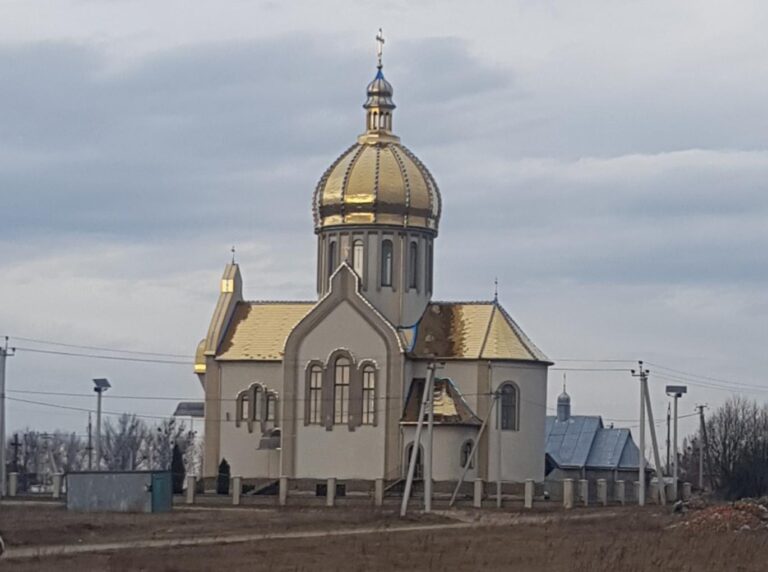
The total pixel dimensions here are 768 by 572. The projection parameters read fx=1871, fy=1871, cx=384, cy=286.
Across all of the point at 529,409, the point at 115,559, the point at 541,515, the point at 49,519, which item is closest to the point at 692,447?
the point at 529,409

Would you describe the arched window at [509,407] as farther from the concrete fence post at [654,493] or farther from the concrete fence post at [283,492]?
the concrete fence post at [283,492]

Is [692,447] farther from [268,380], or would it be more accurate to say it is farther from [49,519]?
[49,519]

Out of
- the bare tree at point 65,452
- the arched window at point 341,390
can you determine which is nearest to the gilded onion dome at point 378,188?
the arched window at point 341,390

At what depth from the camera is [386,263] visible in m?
65.2

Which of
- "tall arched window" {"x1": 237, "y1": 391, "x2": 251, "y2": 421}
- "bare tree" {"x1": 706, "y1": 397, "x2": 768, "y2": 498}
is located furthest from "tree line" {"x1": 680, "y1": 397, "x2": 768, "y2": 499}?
"tall arched window" {"x1": 237, "y1": 391, "x2": 251, "y2": 421}

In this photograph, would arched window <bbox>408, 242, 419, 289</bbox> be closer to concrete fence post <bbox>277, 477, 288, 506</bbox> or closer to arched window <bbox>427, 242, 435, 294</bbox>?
arched window <bbox>427, 242, 435, 294</bbox>

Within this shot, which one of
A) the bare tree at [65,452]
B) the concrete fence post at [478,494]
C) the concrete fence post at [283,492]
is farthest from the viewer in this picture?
the bare tree at [65,452]

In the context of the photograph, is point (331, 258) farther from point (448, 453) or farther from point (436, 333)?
point (448, 453)

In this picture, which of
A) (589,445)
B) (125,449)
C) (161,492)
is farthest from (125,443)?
(161,492)

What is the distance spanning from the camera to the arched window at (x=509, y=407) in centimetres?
6306

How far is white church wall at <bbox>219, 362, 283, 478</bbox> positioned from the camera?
2547 inches

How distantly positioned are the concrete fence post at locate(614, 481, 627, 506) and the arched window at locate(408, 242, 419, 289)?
32.7ft

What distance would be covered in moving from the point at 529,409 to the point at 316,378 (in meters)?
7.32

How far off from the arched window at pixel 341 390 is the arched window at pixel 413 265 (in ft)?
12.7
